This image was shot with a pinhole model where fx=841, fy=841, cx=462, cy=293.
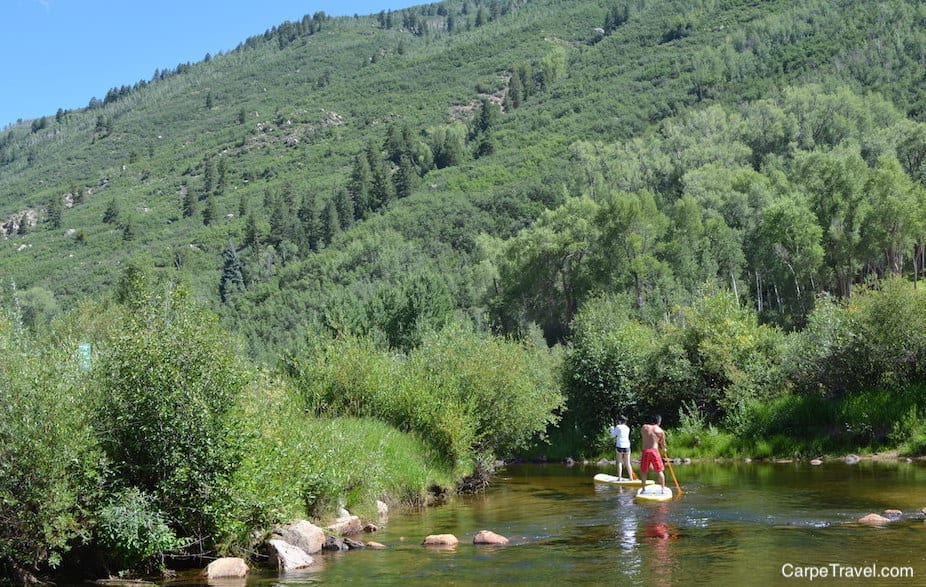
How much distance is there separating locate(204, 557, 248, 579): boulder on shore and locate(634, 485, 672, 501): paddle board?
15.8 meters

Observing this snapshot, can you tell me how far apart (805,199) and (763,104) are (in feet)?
255

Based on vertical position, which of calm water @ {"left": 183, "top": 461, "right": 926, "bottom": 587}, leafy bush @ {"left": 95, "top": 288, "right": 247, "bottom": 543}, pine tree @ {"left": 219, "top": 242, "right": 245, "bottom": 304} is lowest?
calm water @ {"left": 183, "top": 461, "right": 926, "bottom": 587}

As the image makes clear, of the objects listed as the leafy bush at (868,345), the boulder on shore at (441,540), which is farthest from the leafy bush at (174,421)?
the leafy bush at (868,345)

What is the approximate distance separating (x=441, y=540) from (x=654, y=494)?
10.6 m

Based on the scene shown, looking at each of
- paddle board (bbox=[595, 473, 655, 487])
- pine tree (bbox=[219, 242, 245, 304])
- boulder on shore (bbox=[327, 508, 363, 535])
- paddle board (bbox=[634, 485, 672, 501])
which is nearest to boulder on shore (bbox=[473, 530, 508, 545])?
boulder on shore (bbox=[327, 508, 363, 535])

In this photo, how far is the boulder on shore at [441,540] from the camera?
2466cm

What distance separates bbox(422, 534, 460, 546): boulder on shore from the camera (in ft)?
80.9

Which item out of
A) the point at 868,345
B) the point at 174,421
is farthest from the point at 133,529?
the point at 868,345

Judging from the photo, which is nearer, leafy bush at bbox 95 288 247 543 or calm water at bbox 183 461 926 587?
calm water at bbox 183 461 926 587

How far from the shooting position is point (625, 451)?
131 feet

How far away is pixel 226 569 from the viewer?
21.7m

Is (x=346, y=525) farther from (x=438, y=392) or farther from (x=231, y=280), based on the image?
(x=231, y=280)

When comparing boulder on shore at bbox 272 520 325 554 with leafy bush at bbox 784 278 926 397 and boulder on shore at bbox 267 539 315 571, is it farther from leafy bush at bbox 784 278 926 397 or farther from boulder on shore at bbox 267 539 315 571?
leafy bush at bbox 784 278 926 397

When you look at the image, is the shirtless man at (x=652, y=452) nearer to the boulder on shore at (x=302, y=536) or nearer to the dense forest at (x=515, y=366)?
the dense forest at (x=515, y=366)
